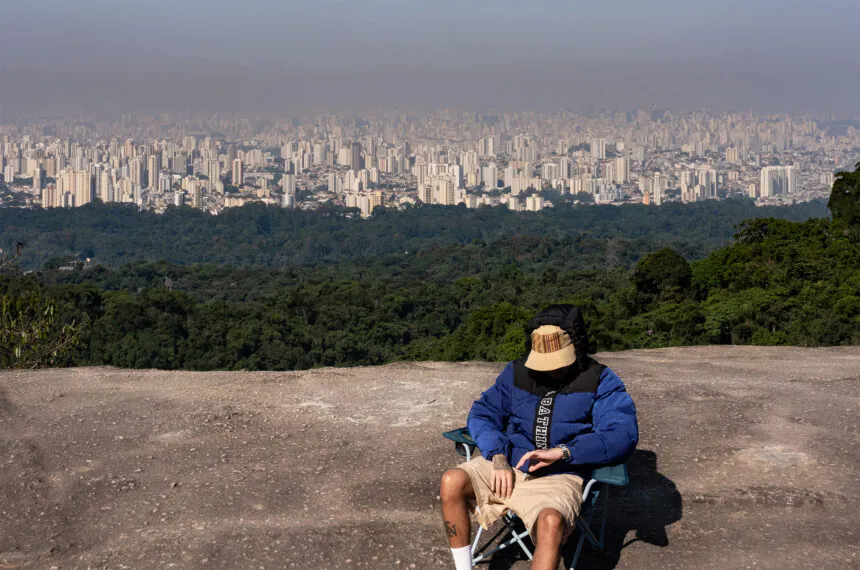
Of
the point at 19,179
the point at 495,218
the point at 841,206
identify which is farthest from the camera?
the point at 19,179

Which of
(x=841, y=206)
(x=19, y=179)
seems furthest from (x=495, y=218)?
(x=841, y=206)

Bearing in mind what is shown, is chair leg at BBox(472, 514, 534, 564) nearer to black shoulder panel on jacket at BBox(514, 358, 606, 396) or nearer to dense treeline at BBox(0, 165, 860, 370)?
black shoulder panel on jacket at BBox(514, 358, 606, 396)

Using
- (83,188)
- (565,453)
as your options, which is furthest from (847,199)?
(83,188)

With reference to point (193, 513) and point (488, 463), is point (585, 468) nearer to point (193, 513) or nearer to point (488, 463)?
point (488, 463)

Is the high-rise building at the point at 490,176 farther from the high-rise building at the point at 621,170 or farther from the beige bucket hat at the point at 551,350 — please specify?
the beige bucket hat at the point at 551,350

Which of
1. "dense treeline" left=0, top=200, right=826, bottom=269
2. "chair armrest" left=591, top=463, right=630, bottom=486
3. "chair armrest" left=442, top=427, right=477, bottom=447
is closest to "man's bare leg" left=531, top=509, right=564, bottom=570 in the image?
"chair armrest" left=591, top=463, right=630, bottom=486
